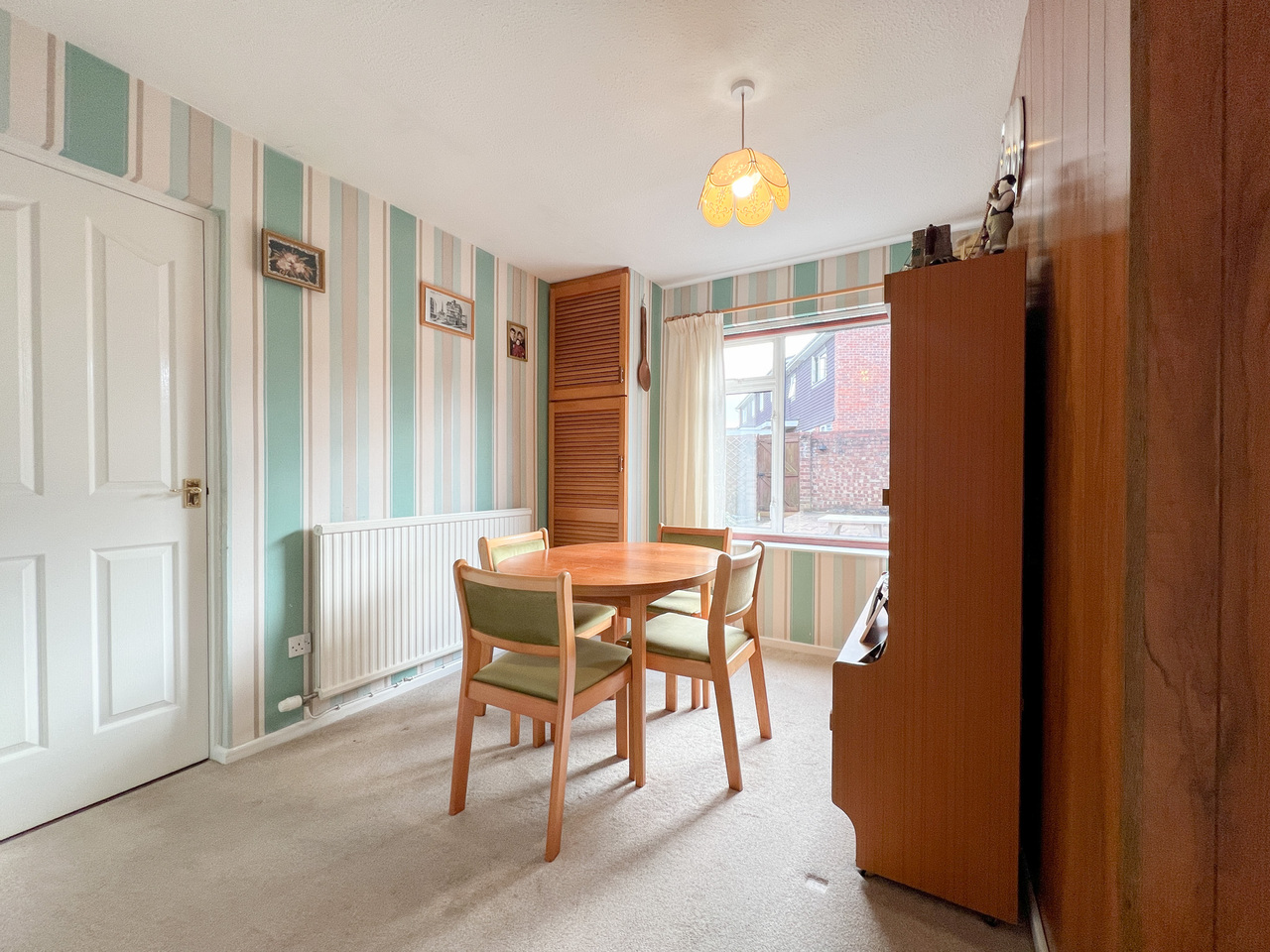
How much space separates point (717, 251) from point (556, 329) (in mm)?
1264

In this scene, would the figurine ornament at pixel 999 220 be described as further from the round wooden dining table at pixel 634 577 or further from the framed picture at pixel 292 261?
the framed picture at pixel 292 261

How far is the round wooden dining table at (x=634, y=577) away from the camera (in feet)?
5.73

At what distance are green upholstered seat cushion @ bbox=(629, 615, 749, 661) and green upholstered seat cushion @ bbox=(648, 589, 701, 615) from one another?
0.21 meters

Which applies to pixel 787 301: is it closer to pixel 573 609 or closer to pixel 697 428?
pixel 697 428

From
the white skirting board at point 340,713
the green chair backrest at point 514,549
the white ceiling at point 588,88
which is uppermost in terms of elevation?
the white ceiling at point 588,88

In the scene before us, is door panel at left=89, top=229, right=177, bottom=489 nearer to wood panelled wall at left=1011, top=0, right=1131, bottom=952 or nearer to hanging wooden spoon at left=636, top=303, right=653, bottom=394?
hanging wooden spoon at left=636, top=303, right=653, bottom=394

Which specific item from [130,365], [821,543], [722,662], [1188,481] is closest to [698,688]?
[722,662]

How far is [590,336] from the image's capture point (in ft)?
12.0

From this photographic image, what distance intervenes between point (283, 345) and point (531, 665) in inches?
68.4

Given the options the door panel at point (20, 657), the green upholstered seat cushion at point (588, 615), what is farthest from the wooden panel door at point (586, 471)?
the door panel at point (20, 657)

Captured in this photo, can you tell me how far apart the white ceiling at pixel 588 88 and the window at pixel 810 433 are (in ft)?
2.89

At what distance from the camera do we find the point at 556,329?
12.5 ft

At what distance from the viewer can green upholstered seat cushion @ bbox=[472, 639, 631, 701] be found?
5.34ft

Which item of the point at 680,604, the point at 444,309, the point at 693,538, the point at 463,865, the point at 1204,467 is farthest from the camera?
the point at 444,309
